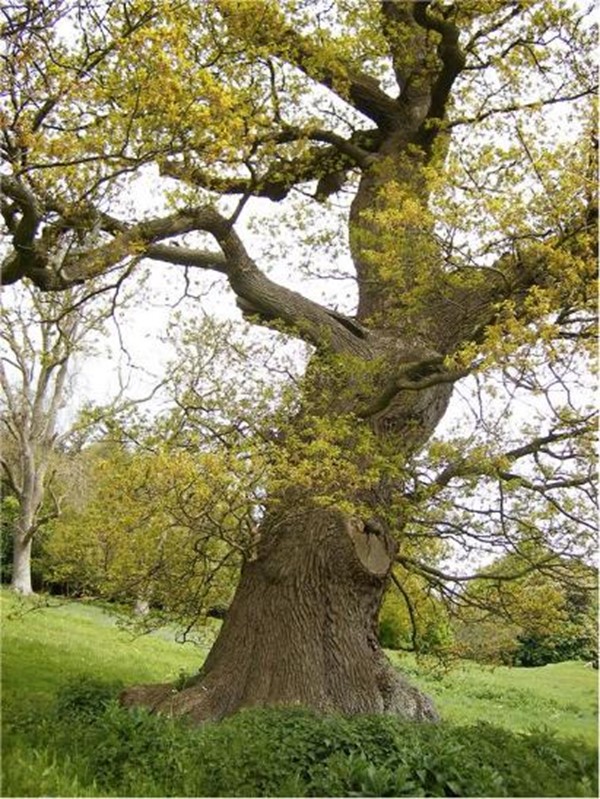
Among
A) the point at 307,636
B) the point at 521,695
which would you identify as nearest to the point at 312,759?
the point at 307,636

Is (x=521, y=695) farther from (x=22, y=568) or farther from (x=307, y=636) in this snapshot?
(x=22, y=568)

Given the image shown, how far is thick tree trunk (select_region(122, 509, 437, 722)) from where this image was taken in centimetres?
667

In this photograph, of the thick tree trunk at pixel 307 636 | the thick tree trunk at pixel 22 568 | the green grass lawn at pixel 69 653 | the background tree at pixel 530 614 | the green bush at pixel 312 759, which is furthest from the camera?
the thick tree trunk at pixel 22 568

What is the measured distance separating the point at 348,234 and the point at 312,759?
571 centimetres

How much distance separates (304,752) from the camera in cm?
491

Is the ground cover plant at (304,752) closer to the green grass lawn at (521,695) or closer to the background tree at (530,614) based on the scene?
the green grass lawn at (521,695)

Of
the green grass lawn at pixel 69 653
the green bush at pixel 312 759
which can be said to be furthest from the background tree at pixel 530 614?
the green grass lawn at pixel 69 653

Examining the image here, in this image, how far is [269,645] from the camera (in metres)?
6.85

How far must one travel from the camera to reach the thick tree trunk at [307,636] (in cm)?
667

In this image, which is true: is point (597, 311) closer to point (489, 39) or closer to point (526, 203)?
point (526, 203)

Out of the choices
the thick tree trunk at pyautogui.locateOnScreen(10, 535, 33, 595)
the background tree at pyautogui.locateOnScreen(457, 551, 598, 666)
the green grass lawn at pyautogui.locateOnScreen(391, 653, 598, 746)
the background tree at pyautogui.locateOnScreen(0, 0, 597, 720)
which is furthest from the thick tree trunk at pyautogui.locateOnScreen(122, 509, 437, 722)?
the thick tree trunk at pyautogui.locateOnScreen(10, 535, 33, 595)

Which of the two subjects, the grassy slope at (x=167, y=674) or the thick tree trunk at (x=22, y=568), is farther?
the thick tree trunk at (x=22, y=568)

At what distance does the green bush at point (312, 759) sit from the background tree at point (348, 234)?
1.38 meters

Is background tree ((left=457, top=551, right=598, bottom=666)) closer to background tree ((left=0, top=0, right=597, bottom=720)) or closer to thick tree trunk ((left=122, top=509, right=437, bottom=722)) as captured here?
background tree ((left=0, top=0, right=597, bottom=720))
